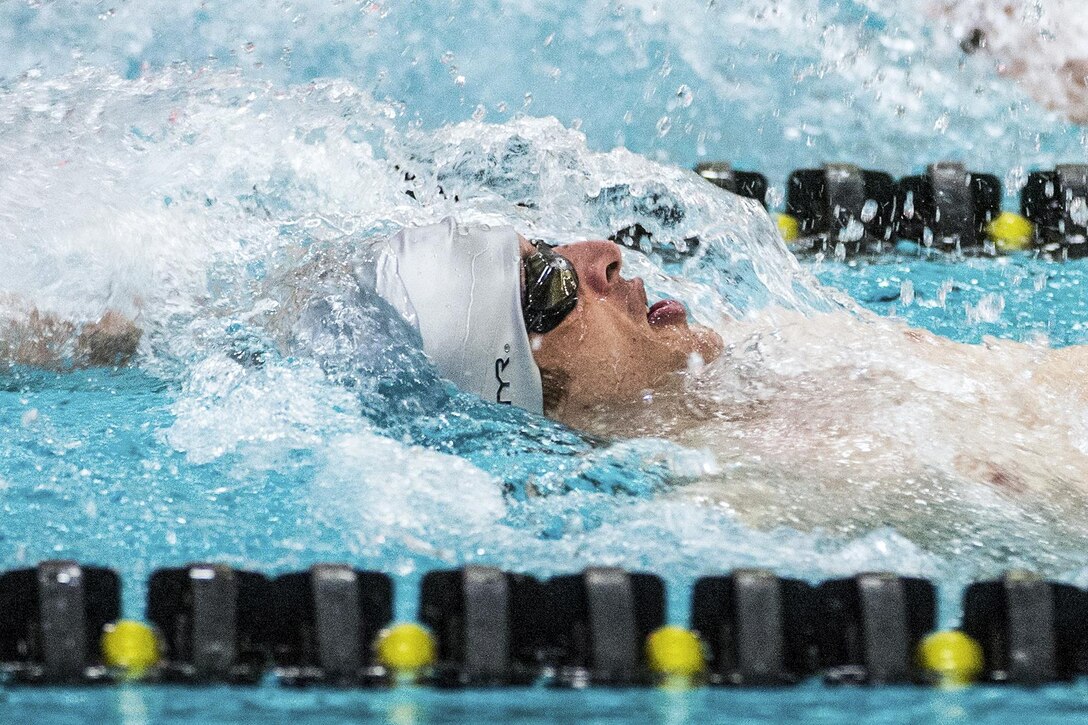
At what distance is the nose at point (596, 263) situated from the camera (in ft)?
8.23

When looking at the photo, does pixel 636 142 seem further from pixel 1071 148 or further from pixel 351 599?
pixel 351 599

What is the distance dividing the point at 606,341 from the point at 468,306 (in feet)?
0.92

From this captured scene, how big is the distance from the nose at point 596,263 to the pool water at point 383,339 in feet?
0.96

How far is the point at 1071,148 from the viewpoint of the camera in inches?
230

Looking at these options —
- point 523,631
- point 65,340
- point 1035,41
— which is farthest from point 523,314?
point 1035,41

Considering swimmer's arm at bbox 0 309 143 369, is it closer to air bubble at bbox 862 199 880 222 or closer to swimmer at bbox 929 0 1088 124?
air bubble at bbox 862 199 880 222

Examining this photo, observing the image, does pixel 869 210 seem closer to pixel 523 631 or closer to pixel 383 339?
pixel 383 339

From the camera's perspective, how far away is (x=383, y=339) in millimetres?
2402

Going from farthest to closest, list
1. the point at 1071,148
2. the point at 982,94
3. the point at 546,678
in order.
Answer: the point at 982,94 → the point at 1071,148 → the point at 546,678

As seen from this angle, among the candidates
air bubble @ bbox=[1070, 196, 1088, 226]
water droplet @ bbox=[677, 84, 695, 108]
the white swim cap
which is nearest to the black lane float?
the white swim cap

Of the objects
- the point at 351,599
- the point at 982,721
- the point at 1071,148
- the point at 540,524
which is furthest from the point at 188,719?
the point at 1071,148

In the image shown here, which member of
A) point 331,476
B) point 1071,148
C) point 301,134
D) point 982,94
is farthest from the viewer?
point 982,94

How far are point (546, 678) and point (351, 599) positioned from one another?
0.95 feet

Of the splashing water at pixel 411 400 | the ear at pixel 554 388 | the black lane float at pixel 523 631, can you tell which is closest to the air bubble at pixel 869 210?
the splashing water at pixel 411 400
